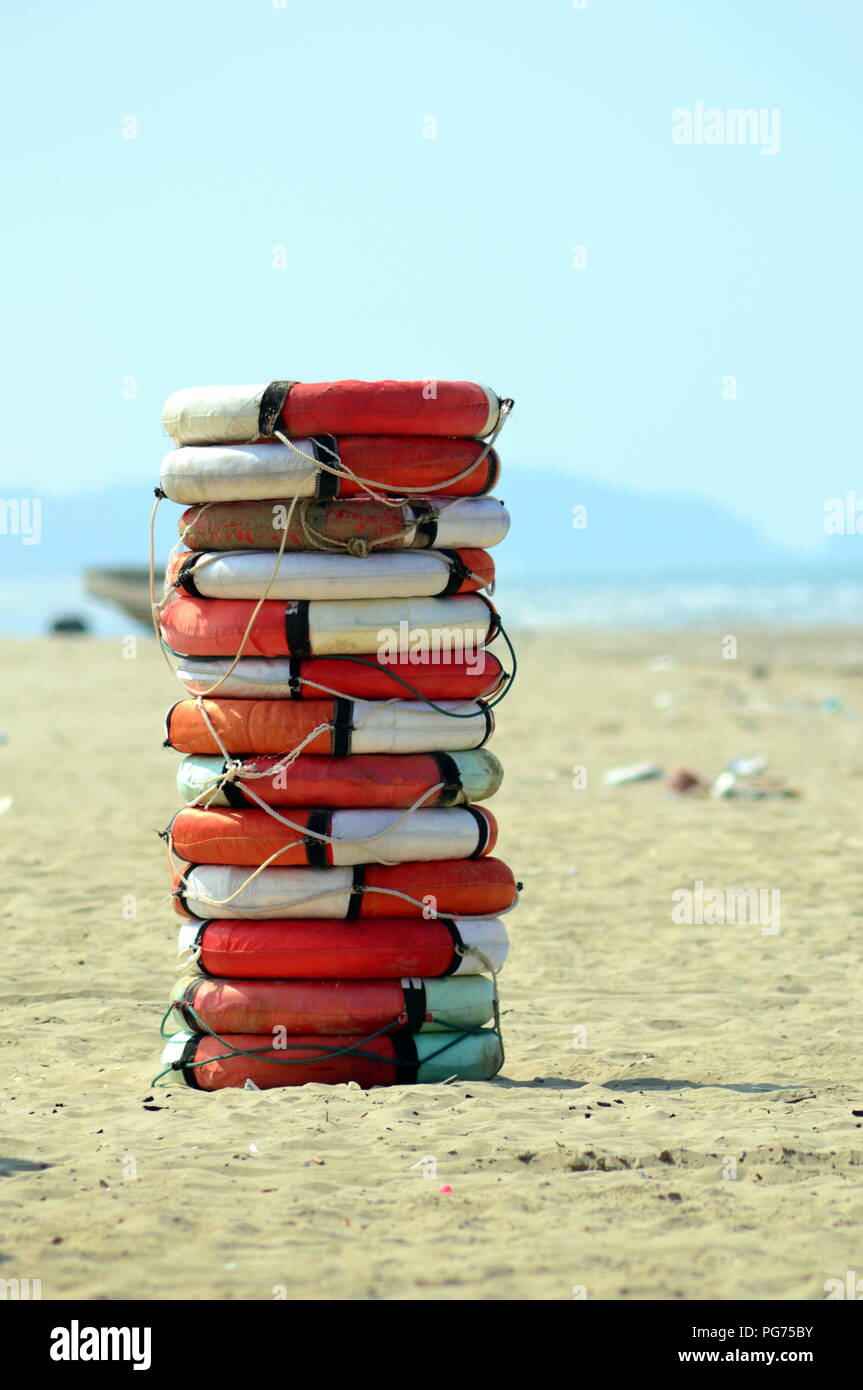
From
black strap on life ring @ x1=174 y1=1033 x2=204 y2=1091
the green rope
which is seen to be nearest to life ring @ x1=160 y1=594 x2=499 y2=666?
the green rope

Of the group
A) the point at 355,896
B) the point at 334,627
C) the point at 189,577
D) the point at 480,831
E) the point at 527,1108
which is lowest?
the point at 527,1108

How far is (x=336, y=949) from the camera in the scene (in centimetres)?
564

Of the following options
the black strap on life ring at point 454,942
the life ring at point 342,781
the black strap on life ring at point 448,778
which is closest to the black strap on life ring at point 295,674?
the life ring at point 342,781

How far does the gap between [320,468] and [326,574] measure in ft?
1.34

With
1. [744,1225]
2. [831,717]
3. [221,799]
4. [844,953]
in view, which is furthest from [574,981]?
[831,717]

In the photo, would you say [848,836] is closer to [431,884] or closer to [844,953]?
→ [844,953]

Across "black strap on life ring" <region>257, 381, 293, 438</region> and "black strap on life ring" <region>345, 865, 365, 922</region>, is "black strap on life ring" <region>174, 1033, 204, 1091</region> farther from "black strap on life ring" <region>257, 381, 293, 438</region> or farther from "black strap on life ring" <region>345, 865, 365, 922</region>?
"black strap on life ring" <region>257, 381, 293, 438</region>

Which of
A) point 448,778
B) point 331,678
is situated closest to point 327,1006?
point 448,778

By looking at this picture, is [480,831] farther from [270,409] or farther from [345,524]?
[270,409]

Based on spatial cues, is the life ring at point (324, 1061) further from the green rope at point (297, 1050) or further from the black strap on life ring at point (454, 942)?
the black strap on life ring at point (454, 942)

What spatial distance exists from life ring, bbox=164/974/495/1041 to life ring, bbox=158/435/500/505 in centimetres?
192

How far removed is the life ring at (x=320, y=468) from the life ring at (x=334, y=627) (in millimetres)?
434

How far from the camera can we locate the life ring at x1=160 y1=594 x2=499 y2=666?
5.68 metres

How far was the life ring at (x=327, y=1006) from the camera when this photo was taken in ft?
18.4
